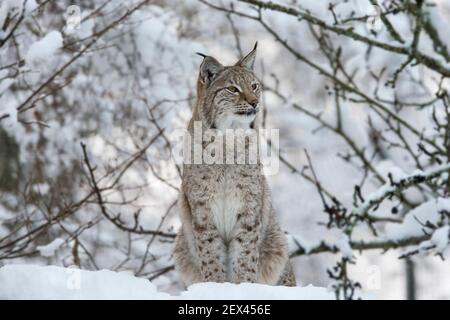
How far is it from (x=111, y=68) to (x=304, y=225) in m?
7.94

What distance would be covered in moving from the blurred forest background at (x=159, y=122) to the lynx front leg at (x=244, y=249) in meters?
0.64

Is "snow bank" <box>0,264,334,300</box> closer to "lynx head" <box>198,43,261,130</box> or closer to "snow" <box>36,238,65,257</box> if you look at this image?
"lynx head" <box>198,43,261,130</box>

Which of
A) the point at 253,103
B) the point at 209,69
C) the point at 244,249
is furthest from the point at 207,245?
the point at 209,69

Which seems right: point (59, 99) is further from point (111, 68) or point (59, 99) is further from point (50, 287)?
point (50, 287)

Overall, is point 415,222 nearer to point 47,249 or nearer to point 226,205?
point 226,205

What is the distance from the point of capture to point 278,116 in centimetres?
1678

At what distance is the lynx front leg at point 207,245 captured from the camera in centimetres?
624

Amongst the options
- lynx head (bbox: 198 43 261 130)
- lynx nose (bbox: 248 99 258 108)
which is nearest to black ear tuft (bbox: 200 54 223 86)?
lynx head (bbox: 198 43 261 130)

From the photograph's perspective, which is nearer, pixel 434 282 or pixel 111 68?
pixel 111 68

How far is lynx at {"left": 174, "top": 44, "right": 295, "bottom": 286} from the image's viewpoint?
6.25 meters

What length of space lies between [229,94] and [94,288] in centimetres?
244

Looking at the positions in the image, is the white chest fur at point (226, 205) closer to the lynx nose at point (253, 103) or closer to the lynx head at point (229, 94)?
the lynx head at point (229, 94)
